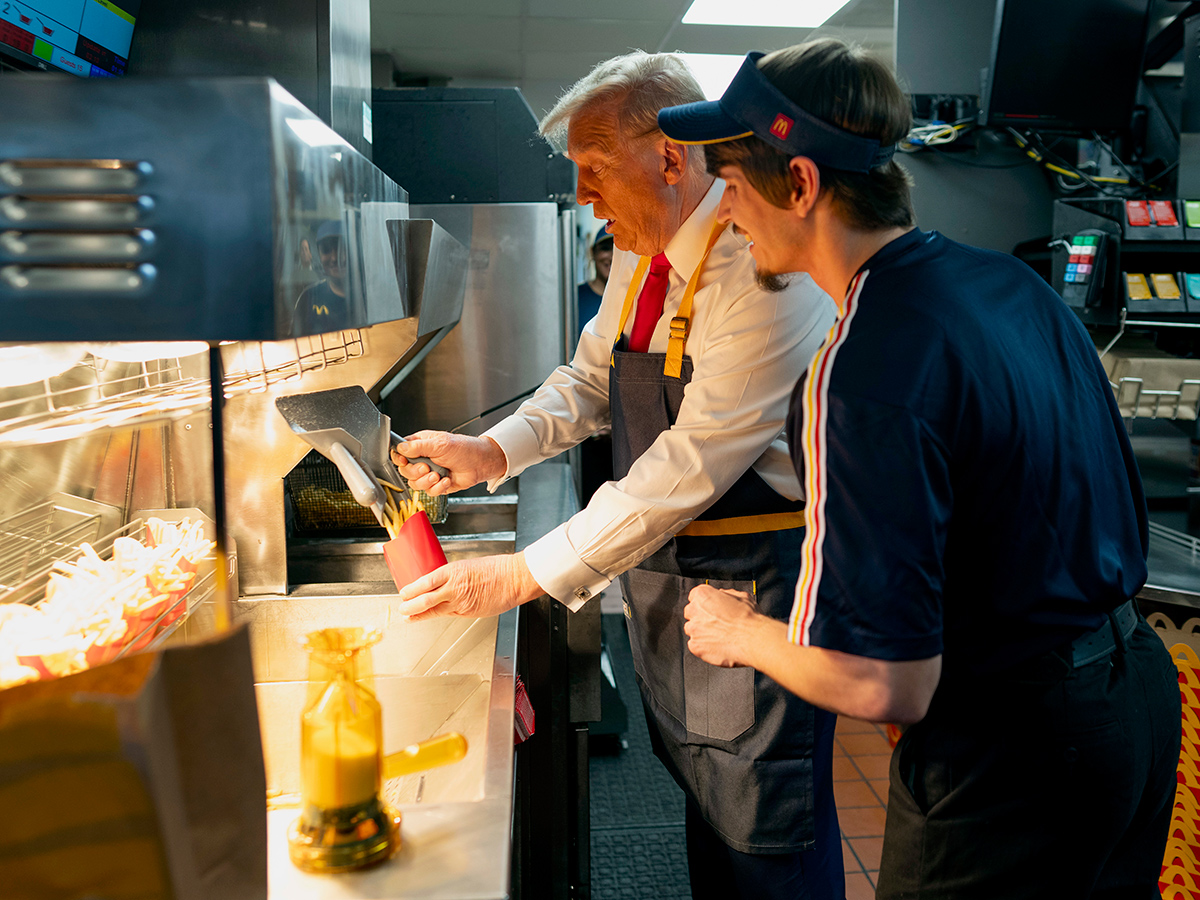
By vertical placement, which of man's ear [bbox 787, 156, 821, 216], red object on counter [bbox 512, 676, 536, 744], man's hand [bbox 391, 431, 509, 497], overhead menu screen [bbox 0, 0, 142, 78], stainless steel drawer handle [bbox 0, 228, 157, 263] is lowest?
red object on counter [bbox 512, 676, 536, 744]

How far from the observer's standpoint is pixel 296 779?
1208mm

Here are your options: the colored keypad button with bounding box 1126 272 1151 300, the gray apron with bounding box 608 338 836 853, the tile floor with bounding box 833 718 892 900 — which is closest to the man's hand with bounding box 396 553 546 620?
the gray apron with bounding box 608 338 836 853

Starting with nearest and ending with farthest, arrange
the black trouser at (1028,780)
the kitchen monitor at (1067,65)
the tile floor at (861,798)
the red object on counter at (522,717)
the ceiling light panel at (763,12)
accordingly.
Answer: the black trouser at (1028,780) < the red object on counter at (522,717) < the tile floor at (861,798) < the kitchen monitor at (1067,65) < the ceiling light panel at (763,12)

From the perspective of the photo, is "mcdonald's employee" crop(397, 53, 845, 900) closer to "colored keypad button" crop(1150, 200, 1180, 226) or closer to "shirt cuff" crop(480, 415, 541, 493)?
"shirt cuff" crop(480, 415, 541, 493)

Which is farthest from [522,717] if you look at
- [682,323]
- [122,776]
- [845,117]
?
[845,117]

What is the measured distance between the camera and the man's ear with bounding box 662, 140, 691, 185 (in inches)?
56.5

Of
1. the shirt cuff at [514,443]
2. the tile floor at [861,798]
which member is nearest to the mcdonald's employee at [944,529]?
the shirt cuff at [514,443]

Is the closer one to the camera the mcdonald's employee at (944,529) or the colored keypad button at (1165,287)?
the mcdonald's employee at (944,529)

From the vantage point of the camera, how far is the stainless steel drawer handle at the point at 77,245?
0.52 metres

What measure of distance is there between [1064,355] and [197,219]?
93 cm

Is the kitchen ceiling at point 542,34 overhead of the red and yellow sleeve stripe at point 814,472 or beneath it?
overhead

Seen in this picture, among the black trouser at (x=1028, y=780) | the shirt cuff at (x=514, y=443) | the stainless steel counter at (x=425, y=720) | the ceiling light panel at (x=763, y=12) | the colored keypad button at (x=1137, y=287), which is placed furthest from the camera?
the ceiling light panel at (x=763, y=12)

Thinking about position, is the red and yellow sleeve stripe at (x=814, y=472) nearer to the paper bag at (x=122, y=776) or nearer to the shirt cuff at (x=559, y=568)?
the shirt cuff at (x=559, y=568)

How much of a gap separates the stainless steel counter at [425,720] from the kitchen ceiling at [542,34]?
377cm
